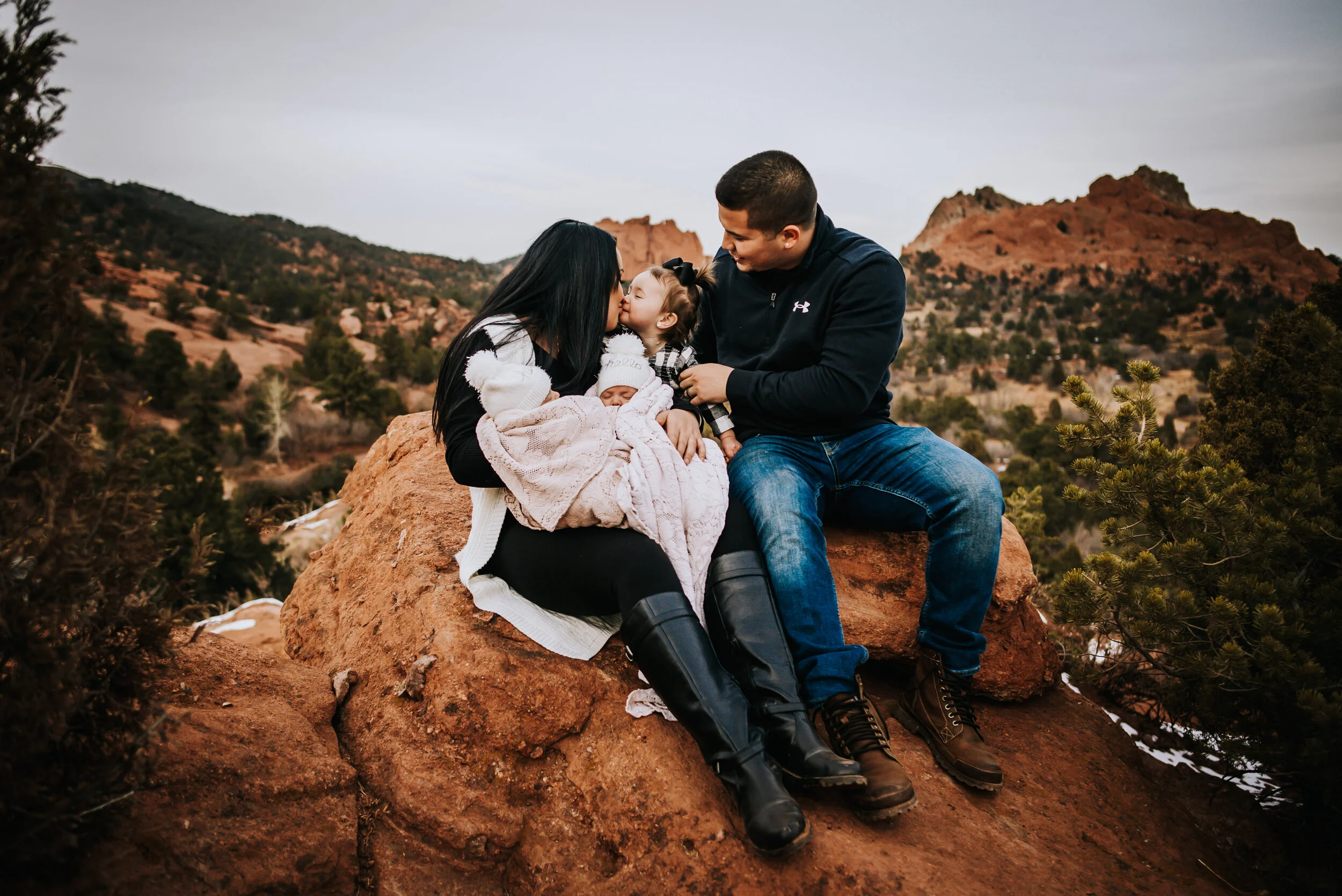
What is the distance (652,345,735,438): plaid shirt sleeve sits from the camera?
312 cm

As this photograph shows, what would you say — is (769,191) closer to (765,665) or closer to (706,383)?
(706,383)

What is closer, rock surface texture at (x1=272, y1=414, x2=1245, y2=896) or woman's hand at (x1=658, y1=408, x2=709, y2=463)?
rock surface texture at (x1=272, y1=414, x2=1245, y2=896)

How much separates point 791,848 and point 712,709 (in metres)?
0.40

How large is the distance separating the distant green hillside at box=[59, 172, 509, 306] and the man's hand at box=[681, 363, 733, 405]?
3249 cm

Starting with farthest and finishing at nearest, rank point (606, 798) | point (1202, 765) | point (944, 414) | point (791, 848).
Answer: point (944, 414)
point (1202, 765)
point (606, 798)
point (791, 848)

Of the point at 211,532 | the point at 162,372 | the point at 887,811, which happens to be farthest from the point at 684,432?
the point at 162,372

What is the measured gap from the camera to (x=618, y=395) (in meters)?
2.78

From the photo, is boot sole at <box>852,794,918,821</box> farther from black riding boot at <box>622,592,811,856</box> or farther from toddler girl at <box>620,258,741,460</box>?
toddler girl at <box>620,258,741,460</box>

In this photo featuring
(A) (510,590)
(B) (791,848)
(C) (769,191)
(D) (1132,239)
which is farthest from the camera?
(D) (1132,239)

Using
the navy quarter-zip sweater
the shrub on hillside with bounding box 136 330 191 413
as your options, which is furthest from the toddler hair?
the shrub on hillside with bounding box 136 330 191 413

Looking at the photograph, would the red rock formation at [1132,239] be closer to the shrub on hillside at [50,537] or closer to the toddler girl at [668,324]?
the toddler girl at [668,324]

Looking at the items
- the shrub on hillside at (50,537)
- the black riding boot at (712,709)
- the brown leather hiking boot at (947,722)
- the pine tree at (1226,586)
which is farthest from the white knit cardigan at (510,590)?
the pine tree at (1226,586)

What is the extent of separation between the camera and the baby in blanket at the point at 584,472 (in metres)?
2.28

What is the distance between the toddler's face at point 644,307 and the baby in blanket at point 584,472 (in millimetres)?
723
